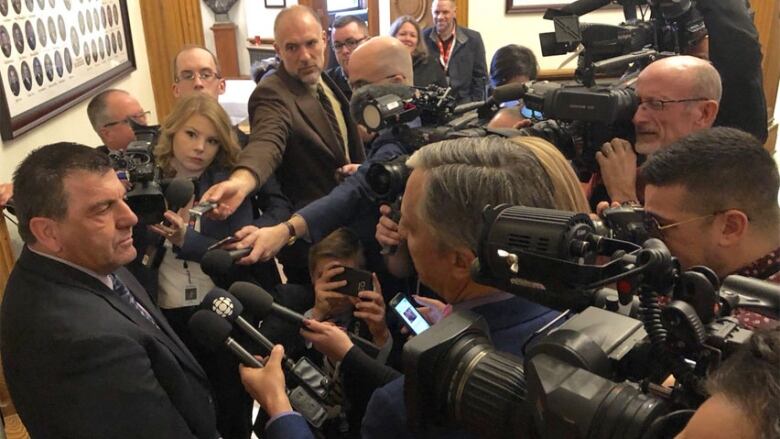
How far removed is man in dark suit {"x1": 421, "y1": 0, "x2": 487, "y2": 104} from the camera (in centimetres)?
384

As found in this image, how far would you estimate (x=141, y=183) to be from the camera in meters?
1.60

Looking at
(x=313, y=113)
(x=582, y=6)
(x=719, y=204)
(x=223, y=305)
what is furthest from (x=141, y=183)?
(x=582, y=6)

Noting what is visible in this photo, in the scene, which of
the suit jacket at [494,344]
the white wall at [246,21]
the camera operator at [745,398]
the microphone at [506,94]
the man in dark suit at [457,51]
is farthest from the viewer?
the white wall at [246,21]

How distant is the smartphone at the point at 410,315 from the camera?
1.43 m

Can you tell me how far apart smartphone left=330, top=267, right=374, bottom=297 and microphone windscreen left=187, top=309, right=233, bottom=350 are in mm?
427

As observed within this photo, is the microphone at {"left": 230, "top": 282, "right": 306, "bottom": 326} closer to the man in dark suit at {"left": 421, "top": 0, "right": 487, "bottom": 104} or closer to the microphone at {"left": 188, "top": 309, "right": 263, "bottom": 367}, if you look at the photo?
the microphone at {"left": 188, "top": 309, "right": 263, "bottom": 367}

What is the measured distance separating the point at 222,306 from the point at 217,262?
192 mm

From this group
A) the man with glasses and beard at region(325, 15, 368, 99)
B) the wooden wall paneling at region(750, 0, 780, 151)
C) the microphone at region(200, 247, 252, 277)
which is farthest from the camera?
the wooden wall paneling at region(750, 0, 780, 151)

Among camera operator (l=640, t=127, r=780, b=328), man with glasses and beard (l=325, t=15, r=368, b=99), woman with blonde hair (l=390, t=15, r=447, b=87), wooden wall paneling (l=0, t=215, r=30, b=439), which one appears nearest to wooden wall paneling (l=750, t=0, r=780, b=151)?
woman with blonde hair (l=390, t=15, r=447, b=87)

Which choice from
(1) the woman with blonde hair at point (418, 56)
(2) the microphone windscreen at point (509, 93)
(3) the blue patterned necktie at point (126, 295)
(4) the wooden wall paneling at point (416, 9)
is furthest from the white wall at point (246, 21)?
(3) the blue patterned necktie at point (126, 295)

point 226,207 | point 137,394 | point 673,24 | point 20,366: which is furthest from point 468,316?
point 673,24

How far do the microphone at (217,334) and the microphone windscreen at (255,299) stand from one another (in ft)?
0.29

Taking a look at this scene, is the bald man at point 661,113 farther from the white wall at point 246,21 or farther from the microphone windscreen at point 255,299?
the white wall at point 246,21

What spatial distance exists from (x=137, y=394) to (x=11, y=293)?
36 centimetres
